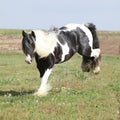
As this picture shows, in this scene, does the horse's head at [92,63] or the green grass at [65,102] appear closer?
the green grass at [65,102]

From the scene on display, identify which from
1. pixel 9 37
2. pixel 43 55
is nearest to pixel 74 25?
pixel 43 55

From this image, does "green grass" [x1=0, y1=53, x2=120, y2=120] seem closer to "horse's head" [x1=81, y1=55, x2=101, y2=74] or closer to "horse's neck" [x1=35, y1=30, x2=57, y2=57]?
"horse's head" [x1=81, y1=55, x2=101, y2=74]

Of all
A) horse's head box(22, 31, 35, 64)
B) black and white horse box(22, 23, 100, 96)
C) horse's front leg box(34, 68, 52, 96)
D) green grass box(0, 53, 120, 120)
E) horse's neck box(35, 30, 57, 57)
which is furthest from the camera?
horse's front leg box(34, 68, 52, 96)

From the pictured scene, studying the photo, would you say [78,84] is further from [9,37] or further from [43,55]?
[9,37]

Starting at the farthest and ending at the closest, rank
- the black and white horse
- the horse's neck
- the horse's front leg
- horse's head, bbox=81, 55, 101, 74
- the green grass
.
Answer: horse's head, bbox=81, 55, 101, 74, the horse's front leg, the horse's neck, the black and white horse, the green grass

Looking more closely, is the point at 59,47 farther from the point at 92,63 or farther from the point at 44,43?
the point at 92,63

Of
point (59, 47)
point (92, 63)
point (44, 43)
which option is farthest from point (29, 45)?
point (92, 63)

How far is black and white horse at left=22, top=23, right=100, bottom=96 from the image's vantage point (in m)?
13.0

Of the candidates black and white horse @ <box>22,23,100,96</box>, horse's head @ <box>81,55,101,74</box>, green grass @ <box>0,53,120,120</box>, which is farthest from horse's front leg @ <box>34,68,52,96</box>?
horse's head @ <box>81,55,101,74</box>

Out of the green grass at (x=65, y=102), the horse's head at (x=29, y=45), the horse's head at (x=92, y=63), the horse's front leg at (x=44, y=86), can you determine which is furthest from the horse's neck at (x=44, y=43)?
the horse's head at (x=92, y=63)

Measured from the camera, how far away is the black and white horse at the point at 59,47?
12953mm

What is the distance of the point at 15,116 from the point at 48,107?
1.45 m

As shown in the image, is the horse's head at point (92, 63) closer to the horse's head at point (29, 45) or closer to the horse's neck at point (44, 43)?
the horse's neck at point (44, 43)

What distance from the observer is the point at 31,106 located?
39.0ft
